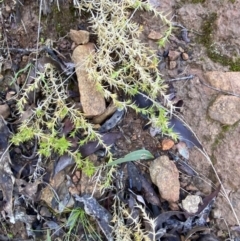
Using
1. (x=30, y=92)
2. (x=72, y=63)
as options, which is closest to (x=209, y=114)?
(x=72, y=63)

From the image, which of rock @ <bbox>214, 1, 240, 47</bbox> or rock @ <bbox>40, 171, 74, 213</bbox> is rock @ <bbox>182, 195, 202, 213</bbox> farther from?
A: rock @ <bbox>214, 1, 240, 47</bbox>

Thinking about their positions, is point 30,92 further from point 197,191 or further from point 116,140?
point 197,191

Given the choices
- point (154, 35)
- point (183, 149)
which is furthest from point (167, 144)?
point (154, 35)

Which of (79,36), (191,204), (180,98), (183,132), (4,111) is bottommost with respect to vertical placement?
(191,204)

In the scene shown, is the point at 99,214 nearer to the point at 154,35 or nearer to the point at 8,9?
the point at 154,35

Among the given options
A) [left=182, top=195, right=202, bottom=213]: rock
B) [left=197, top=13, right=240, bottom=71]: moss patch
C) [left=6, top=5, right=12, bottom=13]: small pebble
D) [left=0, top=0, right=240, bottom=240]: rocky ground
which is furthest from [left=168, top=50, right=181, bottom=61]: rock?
[left=6, top=5, right=12, bottom=13]: small pebble

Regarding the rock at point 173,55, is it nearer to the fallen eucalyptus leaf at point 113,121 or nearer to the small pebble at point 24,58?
the fallen eucalyptus leaf at point 113,121
